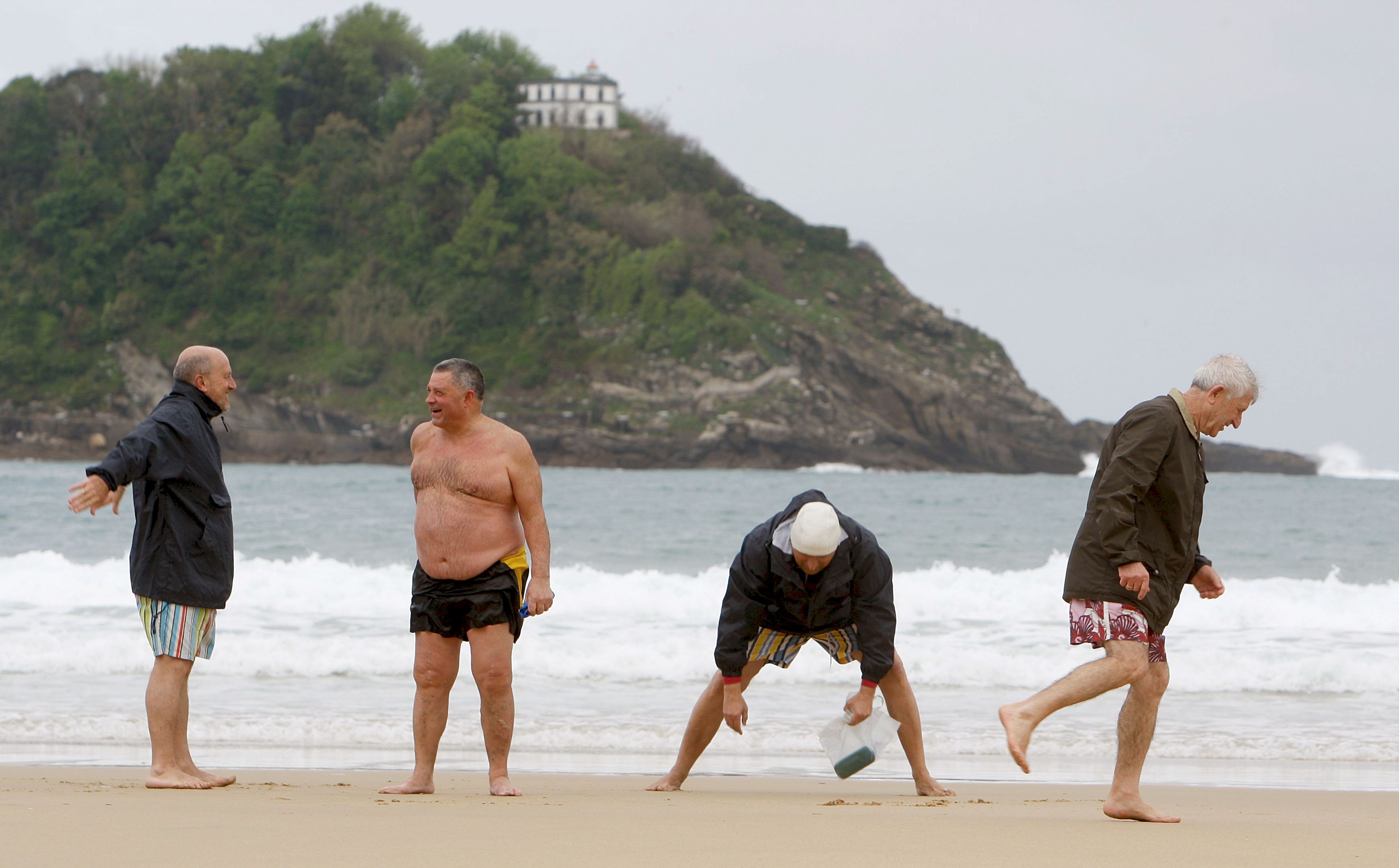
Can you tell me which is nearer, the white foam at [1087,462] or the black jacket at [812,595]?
the black jacket at [812,595]

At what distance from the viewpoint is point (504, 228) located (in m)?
80.1

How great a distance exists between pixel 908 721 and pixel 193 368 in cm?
293

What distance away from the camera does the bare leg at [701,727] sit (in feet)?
16.0

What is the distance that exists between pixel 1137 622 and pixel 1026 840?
0.85 meters

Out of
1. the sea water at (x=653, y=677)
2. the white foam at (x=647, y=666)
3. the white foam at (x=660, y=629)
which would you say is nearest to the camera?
the sea water at (x=653, y=677)

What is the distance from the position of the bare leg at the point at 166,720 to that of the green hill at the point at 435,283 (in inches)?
2565

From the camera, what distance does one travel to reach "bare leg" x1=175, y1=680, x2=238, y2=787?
4715 millimetres

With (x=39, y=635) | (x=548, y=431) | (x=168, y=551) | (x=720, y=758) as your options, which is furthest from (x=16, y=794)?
(x=548, y=431)

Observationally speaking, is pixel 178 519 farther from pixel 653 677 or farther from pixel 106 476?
pixel 653 677

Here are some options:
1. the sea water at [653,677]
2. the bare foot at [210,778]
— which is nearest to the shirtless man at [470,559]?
the bare foot at [210,778]

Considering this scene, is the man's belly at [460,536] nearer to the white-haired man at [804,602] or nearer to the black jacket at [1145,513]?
the white-haired man at [804,602]

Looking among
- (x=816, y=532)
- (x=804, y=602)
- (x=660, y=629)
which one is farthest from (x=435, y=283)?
(x=816, y=532)

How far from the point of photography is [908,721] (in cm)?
490

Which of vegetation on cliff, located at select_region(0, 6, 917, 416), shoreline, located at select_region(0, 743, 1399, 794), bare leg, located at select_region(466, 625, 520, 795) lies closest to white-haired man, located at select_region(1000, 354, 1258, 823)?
shoreline, located at select_region(0, 743, 1399, 794)
